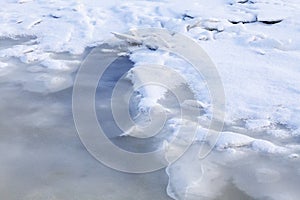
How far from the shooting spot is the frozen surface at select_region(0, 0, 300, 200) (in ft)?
11.8

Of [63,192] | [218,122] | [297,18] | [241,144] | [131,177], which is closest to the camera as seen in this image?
[63,192]

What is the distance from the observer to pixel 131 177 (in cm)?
364

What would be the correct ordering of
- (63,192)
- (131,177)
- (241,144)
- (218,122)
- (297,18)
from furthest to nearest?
(297,18)
(218,122)
(241,144)
(131,177)
(63,192)

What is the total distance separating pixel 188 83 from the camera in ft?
18.0

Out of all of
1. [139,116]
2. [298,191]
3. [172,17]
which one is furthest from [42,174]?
[172,17]

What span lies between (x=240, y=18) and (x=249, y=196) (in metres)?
5.22

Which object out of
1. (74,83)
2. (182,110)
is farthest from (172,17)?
(182,110)

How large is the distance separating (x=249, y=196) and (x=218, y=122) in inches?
47.6

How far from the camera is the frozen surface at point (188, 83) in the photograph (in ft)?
11.8

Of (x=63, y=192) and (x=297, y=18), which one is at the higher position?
(x=63, y=192)

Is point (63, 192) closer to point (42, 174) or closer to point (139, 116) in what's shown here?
point (42, 174)

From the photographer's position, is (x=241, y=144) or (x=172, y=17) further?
(x=172, y=17)

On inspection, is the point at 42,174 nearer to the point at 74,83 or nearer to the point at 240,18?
the point at 74,83

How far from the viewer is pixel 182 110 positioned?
15.6 feet
